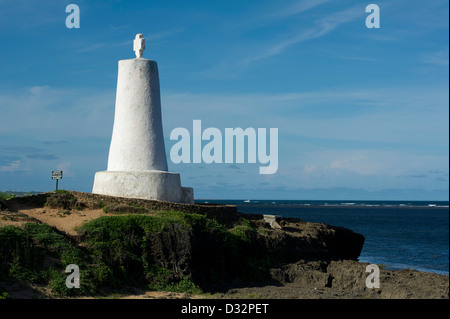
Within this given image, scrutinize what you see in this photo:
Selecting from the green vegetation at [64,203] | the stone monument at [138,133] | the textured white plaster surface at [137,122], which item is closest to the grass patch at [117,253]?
the green vegetation at [64,203]

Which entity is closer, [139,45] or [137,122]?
[137,122]

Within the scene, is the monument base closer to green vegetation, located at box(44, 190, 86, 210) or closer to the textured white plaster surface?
the textured white plaster surface

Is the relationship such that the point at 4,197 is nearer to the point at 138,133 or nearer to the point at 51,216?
the point at 51,216

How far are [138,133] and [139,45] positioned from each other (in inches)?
169

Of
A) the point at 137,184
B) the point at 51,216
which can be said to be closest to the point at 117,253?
the point at 51,216

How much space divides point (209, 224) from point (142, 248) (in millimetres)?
3504

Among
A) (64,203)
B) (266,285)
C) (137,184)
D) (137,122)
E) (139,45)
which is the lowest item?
(266,285)

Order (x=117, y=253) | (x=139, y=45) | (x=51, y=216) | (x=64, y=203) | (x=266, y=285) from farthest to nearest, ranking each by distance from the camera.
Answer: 1. (x=139, y=45)
2. (x=64, y=203)
3. (x=51, y=216)
4. (x=266, y=285)
5. (x=117, y=253)

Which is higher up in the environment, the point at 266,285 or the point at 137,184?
the point at 137,184

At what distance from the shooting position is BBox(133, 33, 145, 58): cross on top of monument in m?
26.2

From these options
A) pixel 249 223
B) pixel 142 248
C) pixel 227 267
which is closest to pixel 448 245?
pixel 249 223

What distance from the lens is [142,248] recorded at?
790 inches

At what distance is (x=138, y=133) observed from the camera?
25328 mm
